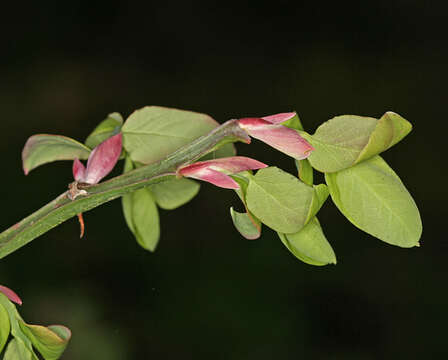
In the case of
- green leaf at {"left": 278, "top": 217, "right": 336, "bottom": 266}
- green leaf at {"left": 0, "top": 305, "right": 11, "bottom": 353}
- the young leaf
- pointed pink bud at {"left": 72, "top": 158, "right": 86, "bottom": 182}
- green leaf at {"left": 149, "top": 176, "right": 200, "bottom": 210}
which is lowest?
green leaf at {"left": 0, "top": 305, "right": 11, "bottom": 353}

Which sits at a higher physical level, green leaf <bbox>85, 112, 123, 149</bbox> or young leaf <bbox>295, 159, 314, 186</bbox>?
green leaf <bbox>85, 112, 123, 149</bbox>

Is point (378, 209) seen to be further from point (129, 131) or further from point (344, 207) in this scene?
point (129, 131)

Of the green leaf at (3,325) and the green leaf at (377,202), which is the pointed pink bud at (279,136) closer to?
the green leaf at (377,202)

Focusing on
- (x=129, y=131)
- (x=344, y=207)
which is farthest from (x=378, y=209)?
(x=129, y=131)

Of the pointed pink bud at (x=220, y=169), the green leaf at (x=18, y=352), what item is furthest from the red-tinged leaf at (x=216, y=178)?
the green leaf at (x=18, y=352)

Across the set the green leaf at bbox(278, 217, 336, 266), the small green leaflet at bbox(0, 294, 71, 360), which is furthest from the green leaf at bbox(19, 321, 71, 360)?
the green leaf at bbox(278, 217, 336, 266)

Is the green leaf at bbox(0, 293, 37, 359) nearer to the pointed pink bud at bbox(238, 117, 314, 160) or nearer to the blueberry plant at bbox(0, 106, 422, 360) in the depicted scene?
the blueberry plant at bbox(0, 106, 422, 360)
